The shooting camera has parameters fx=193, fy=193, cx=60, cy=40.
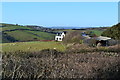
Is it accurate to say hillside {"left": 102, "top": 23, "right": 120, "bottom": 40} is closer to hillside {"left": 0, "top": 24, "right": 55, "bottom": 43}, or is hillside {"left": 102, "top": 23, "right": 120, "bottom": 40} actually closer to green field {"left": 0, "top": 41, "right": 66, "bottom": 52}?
green field {"left": 0, "top": 41, "right": 66, "bottom": 52}

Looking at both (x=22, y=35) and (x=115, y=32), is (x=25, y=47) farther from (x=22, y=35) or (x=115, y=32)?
(x=22, y=35)

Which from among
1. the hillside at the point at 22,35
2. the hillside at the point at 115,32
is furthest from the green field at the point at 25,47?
the hillside at the point at 22,35

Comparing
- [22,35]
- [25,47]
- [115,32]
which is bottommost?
[25,47]

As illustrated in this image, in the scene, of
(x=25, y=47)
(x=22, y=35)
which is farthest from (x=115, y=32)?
(x=22, y=35)

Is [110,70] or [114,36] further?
[114,36]

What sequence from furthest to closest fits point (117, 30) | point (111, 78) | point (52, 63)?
point (117, 30), point (52, 63), point (111, 78)

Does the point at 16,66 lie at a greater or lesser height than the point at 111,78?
greater

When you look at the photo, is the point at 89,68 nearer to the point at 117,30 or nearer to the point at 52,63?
the point at 52,63

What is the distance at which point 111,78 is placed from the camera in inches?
108

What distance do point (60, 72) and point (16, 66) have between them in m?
0.60

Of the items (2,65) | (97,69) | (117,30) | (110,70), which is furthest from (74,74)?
(117,30)

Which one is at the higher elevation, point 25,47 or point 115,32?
point 115,32

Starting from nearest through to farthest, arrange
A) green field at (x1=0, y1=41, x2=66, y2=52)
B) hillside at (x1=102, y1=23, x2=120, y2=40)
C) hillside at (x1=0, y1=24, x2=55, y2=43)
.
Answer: green field at (x1=0, y1=41, x2=66, y2=52)
hillside at (x1=102, y1=23, x2=120, y2=40)
hillside at (x1=0, y1=24, x2=55, y2=43)

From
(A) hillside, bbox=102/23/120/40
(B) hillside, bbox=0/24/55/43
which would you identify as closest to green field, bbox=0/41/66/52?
Answer: (A) hillside, bbox=102/23/120/40
